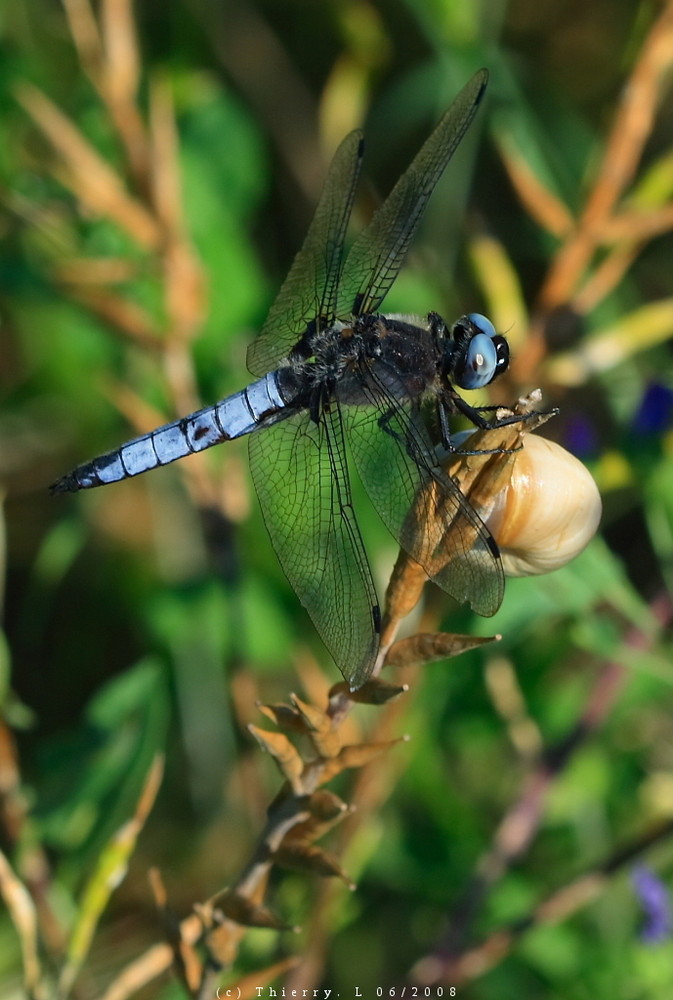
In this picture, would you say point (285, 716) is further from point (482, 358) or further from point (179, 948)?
point (482, 358)

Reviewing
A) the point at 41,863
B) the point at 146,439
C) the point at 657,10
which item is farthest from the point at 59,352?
the point at 657,10

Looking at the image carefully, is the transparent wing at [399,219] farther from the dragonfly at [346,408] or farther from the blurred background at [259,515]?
the blurred background at [259,515]

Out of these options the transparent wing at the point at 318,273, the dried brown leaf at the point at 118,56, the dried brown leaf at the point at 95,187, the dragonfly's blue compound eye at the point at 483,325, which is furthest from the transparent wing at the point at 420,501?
the dried brown leaf at the point at 118,56

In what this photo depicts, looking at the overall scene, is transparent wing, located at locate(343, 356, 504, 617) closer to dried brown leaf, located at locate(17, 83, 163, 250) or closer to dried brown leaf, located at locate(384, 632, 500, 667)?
dried brown leaf, located at locate(384, 632, 500, 667)

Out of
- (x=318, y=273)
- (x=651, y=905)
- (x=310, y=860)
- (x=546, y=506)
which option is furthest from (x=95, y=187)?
(x=651, y=905)

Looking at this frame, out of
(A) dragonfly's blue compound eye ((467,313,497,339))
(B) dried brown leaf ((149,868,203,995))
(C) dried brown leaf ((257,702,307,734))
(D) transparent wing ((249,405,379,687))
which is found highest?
(A) dragonfly's blue compound eye ((467,313,497,339))

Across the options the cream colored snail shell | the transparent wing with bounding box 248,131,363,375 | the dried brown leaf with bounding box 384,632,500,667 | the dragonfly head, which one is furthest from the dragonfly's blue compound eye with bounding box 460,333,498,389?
the dried brown leaf with bounding box 384,632,500,667

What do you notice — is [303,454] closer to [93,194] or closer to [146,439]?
[146,439]
